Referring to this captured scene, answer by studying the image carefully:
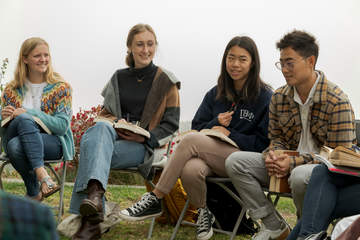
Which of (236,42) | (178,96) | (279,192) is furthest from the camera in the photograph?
(178,96)

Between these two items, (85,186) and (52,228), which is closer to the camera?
(52,228)

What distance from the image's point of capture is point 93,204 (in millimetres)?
3023

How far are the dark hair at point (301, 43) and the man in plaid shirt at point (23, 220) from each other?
2.88m

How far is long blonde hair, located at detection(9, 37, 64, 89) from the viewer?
13.8 ft

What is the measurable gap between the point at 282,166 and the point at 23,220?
264cm

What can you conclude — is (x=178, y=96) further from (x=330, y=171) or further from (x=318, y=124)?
(x=330, y=171)

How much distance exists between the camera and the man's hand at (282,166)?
2.95 m

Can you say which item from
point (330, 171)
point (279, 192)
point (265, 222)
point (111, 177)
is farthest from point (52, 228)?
point (111, 177)

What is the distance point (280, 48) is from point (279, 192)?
3.22 ft

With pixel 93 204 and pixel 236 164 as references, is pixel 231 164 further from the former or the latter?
pixel 93 204

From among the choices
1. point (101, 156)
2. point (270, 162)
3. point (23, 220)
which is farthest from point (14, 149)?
point (23, 220)

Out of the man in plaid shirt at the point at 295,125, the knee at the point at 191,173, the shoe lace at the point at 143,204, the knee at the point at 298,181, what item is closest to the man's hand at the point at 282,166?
the man in plaid shirt at the point at 295,125

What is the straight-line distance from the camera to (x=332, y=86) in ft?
10.1

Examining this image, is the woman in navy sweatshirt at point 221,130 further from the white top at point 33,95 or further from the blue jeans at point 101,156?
the white top at point 33,95
